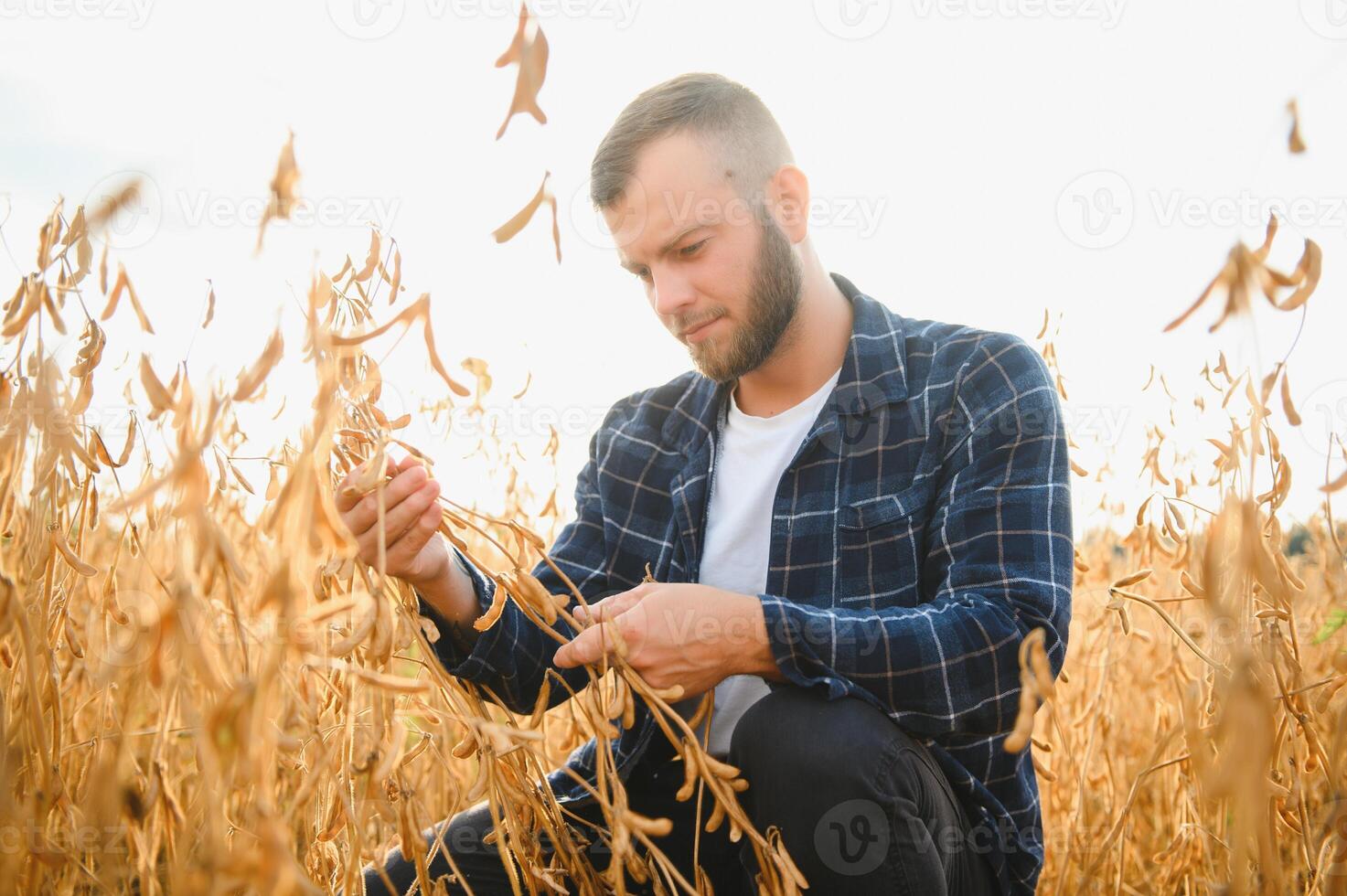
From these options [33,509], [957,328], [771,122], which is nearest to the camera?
[33,509]

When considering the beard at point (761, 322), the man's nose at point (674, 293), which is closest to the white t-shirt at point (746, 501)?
the beard at point (761, 322)

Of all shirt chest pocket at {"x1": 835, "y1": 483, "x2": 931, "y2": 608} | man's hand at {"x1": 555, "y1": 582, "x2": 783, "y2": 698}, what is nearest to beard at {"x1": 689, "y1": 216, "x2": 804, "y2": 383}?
shirt chest pocket at {"x1": 835, "y1": 483, "x2": 931, "y2": 608}

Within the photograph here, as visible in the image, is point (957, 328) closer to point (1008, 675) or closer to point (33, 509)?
point (1008, 675)

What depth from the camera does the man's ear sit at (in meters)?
1.61

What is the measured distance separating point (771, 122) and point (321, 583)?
1304 millimetres

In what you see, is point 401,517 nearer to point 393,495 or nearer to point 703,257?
point 393,495

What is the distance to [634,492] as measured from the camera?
5.29 feet

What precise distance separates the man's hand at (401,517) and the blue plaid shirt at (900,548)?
0.59 ft

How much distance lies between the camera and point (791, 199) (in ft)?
5.41

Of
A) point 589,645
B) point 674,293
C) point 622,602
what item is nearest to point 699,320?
point 674,293

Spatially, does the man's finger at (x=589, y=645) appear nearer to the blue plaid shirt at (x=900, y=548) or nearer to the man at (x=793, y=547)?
the man at (x=793, y=547)

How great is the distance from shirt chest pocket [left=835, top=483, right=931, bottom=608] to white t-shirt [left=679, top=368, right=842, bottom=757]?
0.48 ft

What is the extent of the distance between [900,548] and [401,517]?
72 cm

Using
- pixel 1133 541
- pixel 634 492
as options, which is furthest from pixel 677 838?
pixel 1133 541
